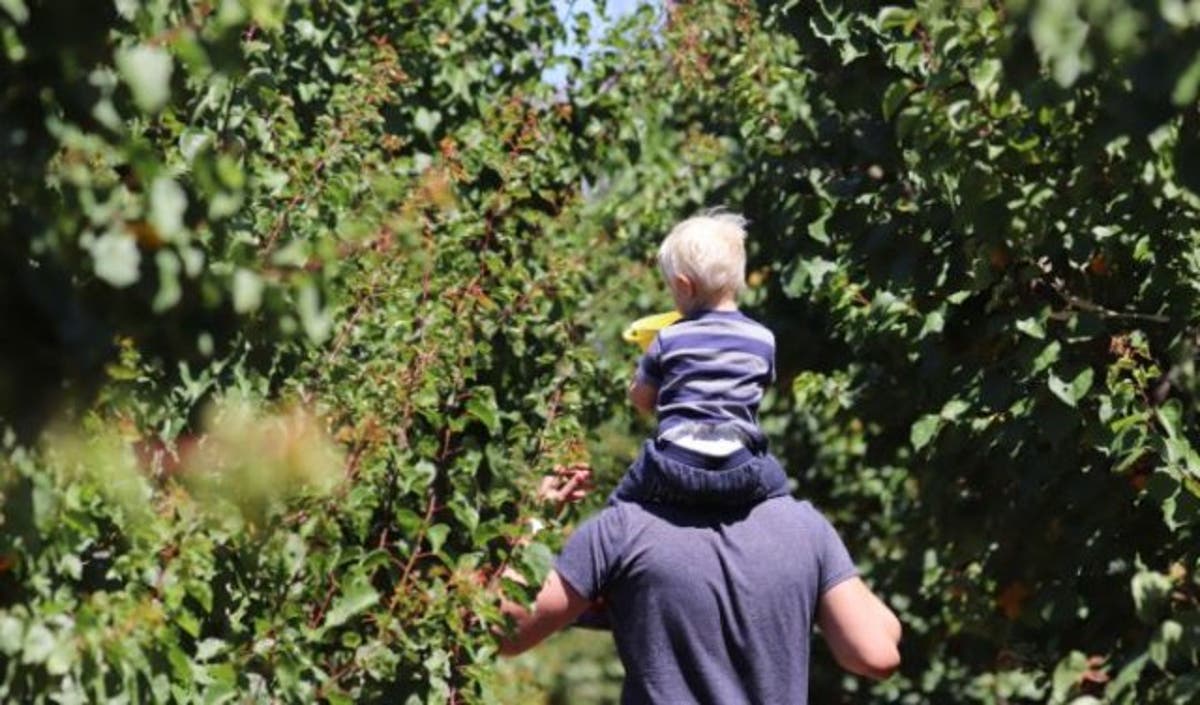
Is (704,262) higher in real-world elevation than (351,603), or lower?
higher

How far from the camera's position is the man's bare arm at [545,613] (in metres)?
3.51

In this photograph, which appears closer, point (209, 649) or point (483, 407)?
point (209, 649)

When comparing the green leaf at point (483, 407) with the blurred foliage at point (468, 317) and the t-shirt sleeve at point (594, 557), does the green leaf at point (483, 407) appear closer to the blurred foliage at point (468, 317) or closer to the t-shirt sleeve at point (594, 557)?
the blurred foliage at point (468, 317)

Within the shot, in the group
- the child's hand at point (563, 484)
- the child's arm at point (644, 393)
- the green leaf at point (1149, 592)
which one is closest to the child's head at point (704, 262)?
the child's arm at point (644, 393)

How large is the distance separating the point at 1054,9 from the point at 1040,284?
84.5 inches

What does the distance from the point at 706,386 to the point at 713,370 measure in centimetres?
3

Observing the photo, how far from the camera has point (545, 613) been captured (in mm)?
3525

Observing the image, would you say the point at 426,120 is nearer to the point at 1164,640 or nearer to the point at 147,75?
the point at 1164,640

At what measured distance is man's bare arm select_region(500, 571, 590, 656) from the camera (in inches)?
138

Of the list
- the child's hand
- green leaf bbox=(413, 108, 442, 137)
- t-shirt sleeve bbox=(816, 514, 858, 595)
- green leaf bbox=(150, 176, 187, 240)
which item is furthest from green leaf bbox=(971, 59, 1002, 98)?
green leaf bbox=(413, 108, 442, 137)

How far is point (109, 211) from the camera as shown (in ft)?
6.81

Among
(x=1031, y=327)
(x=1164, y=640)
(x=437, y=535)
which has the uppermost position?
(x=1031, y=327)

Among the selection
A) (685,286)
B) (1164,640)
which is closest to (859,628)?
A: (685,286)

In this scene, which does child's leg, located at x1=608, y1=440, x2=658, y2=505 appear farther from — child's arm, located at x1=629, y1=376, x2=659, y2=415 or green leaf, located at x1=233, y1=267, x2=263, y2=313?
green leaf, located at x1=233, y1=267, x2=263, y2=313
